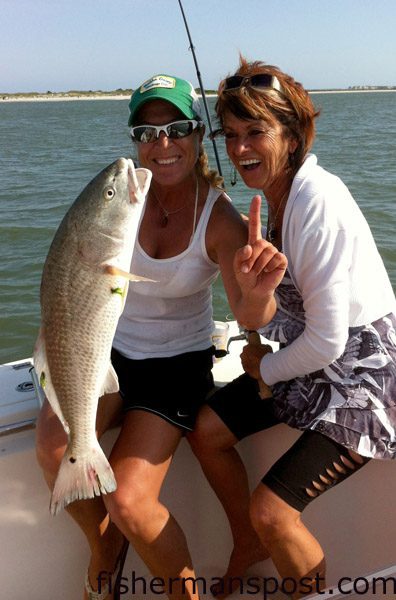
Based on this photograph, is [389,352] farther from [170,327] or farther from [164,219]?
[164,219]

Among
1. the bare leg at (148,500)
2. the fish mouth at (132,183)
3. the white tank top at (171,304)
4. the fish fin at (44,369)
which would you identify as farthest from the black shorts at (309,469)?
the fish mouth at (132,183)

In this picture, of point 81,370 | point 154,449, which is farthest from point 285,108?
point 154,449

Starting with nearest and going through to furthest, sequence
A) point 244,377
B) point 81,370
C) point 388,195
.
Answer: point 81,370
point 244,377
point 388,195

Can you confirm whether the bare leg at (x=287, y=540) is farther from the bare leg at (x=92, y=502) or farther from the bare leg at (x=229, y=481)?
the bare leg at (x=92, y=502)

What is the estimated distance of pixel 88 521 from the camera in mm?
2619

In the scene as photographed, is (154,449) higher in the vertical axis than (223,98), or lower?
lower

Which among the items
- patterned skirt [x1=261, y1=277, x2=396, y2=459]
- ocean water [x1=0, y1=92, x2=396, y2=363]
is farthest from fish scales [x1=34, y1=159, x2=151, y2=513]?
ocean water [x1=0, y1=92, x2=396, y2=363]

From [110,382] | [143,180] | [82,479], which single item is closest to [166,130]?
[143,180]

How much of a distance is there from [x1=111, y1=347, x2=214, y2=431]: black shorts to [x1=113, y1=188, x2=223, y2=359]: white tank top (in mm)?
42

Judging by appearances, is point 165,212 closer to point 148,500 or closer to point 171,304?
point 171,304

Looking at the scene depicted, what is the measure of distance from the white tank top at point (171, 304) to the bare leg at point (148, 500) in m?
0.37

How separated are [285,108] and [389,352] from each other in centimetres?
105

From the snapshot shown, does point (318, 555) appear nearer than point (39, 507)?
Yes

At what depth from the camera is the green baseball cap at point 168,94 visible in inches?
99.5
